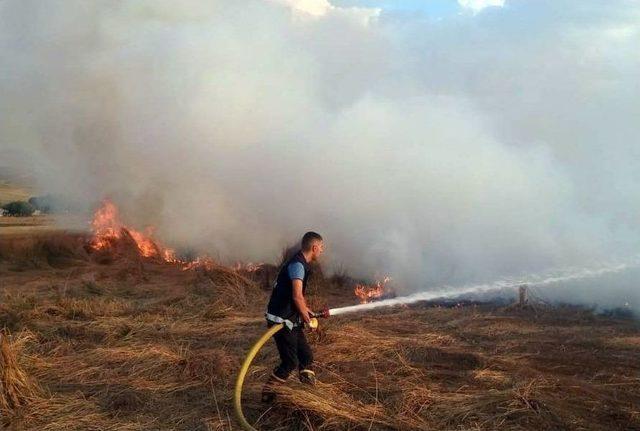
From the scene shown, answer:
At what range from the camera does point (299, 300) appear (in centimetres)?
567

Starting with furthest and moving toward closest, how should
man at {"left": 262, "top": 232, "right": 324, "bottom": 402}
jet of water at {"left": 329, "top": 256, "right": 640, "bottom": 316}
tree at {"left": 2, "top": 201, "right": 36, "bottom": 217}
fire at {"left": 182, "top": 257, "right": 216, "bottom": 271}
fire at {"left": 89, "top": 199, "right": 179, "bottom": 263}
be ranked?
tree at {"left": 2, "top": 201, "right": 36, "bottom": 217}, fire at {"left": 89, "top": 199, "right": 179, "bottom": 263}, fire at {"left": 182, "top": 257, "right": 216, "bottom": 271}, jet of water at {"left": 329, "top": 256, "right": 640, "bottom": 316}, man at {"left": 262, "top": 232, "right": 324, "bottom": 402}

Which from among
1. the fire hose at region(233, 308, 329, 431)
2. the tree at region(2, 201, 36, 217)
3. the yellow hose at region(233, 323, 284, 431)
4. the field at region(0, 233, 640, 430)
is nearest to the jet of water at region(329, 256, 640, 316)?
the field at region(0, 233, 640, 430)

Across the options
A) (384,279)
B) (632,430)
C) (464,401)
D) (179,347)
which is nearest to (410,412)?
(464,401)

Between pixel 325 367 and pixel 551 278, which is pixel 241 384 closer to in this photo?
pixel 325 367

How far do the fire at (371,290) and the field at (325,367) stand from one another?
0.74 m

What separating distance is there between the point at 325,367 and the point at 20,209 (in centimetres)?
1589

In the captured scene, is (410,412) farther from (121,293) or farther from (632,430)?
(121,293)

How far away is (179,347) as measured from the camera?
8000mm

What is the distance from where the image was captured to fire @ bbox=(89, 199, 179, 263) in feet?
54.1

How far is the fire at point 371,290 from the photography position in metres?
12.9

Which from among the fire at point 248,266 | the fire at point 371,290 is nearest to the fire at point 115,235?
the fire at point 248,266

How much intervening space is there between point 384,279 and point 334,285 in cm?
122

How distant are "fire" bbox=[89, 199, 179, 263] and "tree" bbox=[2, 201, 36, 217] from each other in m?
3.42

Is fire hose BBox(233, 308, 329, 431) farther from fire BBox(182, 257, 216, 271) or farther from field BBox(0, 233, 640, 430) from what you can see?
fire BBox(182, 257, 216, 271)
